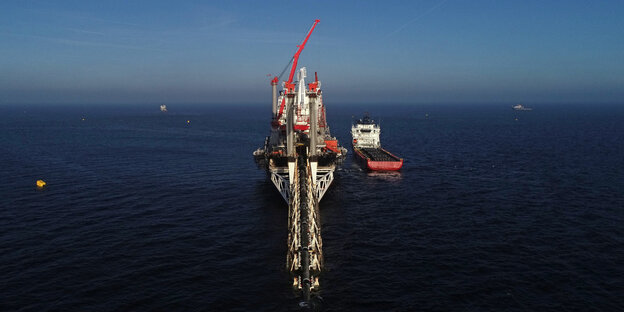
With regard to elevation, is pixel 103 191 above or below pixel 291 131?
below

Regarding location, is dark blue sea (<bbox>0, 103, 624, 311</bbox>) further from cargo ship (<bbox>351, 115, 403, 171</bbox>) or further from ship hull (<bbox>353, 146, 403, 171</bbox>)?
cargo ship (<bbox>351, 115, 403, 171</bbox>)

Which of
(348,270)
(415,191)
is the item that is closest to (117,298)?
(348,270)

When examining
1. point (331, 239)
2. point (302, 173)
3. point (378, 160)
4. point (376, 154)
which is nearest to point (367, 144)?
point (376, 154)

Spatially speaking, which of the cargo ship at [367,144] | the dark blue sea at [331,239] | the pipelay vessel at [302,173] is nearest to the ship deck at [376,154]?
the cargo ship at [367,144]

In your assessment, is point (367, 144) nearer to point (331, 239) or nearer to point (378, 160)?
point (378, 160)

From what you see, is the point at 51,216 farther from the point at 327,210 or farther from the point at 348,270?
the point at 348,270

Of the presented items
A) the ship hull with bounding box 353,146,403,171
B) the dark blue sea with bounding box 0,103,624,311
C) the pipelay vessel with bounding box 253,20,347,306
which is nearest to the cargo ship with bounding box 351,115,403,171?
the ship hull with bounding box 353,146,403,171
